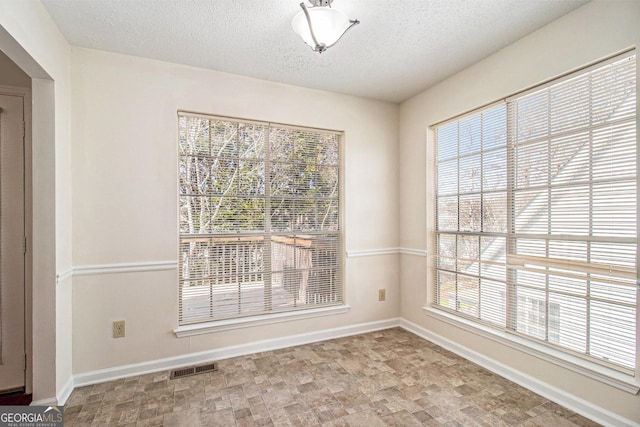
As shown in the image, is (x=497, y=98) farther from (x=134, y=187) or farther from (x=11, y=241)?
(x=11, y=241)

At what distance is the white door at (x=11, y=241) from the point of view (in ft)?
7.38

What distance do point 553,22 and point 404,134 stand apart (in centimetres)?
163

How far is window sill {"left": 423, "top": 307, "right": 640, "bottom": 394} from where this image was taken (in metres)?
1.76

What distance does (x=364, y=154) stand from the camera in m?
3.43

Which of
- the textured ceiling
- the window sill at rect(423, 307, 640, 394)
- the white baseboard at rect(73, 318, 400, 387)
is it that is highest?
the textured ceiling

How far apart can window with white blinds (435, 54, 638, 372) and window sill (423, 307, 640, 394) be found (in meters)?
0.06

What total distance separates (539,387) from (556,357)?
0.28m

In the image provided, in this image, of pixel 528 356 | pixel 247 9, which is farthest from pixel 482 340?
pixel 247 9

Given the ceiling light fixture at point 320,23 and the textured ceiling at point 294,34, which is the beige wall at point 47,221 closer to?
the textured ceiling at point 294,34

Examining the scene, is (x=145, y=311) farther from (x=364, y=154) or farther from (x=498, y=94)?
(x=498, y=94)

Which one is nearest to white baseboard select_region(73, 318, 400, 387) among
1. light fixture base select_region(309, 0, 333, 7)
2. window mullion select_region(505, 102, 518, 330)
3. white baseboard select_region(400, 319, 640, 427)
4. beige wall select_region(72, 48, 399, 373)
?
beige wall select_region(72, 48, 399, 373)

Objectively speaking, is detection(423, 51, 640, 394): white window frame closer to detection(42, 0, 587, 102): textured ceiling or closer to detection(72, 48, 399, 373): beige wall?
detection(42, 0, 587, 102): textured ceiling

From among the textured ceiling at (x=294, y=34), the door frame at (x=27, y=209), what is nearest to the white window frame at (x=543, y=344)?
the textured ceiling at (x=294, y=34)

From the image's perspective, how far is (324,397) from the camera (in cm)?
215
